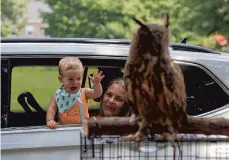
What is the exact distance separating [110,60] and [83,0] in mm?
20586

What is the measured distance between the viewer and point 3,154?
8.91ft

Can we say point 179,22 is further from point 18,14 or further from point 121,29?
point 18,14

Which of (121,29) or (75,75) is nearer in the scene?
(75,75)

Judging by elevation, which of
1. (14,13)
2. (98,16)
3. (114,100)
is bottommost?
(114,100)

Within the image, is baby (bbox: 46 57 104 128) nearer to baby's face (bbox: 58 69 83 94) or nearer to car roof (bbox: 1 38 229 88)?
baby's face (bbox: 58 69 83 94)

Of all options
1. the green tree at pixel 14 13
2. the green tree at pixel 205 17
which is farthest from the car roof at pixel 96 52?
the green tree at pixel 14 13

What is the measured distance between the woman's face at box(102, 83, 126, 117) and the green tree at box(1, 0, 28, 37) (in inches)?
1101

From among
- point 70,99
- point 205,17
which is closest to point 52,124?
point 70,99

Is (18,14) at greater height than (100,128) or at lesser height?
greater

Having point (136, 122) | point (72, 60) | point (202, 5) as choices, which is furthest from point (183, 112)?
point (202, 5)

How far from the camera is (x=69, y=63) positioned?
2.77m

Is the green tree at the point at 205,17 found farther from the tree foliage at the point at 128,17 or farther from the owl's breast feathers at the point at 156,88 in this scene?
the owl's breast feathers at the point at 156,88

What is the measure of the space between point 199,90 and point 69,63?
740mm

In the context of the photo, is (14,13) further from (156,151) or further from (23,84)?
(156,151)
